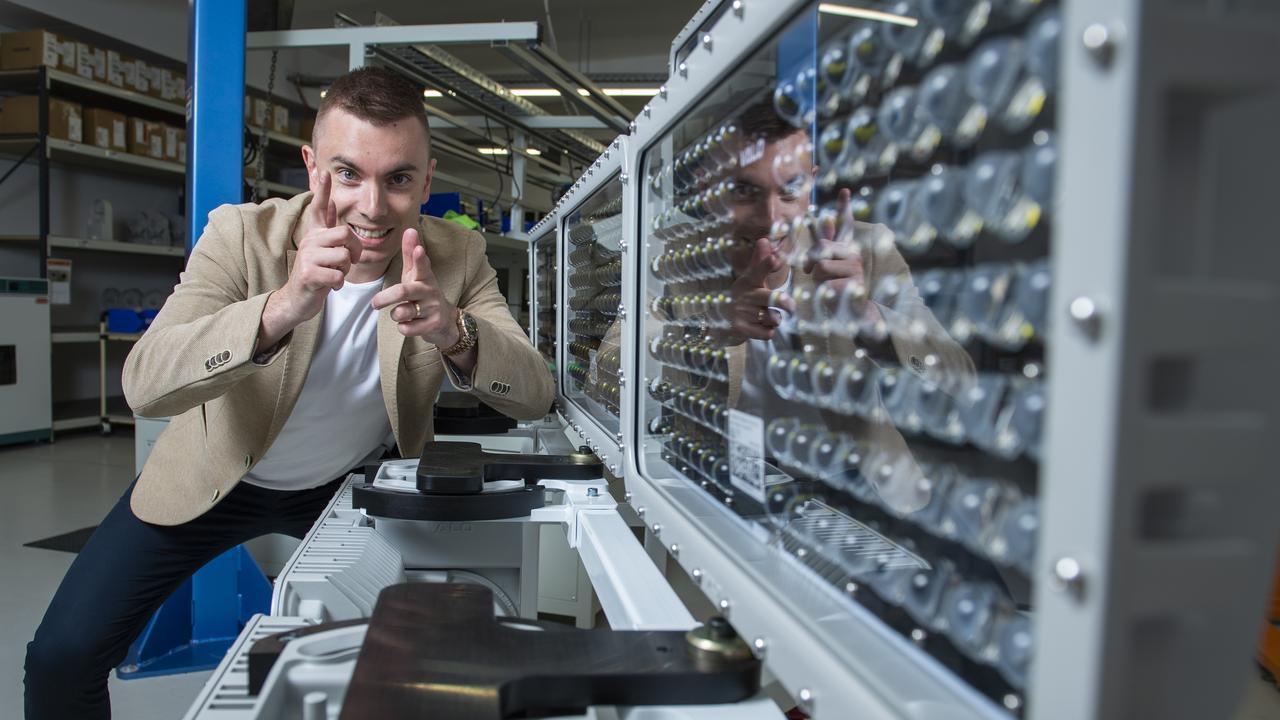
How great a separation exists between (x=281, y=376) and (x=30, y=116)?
16.3 ft

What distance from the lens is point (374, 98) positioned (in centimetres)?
150

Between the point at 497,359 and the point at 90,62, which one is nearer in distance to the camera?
the point at 497,359

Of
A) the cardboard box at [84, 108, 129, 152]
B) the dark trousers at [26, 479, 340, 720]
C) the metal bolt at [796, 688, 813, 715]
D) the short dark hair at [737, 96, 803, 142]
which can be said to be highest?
the cardboard box at [84, 108, 129, 152]

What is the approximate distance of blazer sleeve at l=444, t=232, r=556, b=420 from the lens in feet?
4.81

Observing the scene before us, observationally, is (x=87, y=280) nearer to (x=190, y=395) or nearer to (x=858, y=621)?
(x=190, y=395)

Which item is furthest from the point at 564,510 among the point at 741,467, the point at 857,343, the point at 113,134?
the point at 113,134

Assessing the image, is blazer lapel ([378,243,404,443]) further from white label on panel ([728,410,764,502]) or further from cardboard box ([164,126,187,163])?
cardboard box ([164,126,187,163])

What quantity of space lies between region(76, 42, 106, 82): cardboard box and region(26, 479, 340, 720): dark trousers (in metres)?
4.93

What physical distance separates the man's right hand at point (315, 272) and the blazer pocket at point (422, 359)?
0.34 meters

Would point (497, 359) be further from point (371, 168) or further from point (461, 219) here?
point (461, 219)

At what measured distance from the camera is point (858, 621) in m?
0.51

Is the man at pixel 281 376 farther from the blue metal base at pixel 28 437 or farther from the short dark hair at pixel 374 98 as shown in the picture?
the blue metal base at pixel 28 437

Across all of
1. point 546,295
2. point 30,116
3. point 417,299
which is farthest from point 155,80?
point 417,299

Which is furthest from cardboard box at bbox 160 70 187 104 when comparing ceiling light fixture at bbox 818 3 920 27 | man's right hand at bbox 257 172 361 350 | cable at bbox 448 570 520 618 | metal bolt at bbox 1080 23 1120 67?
metal bolt at bbox 1080 23 1120 67
